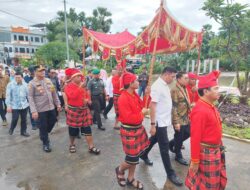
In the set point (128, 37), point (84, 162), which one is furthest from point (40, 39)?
point (84, 162)

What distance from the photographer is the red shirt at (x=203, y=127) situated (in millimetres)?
2367

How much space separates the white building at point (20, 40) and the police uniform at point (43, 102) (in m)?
50.5

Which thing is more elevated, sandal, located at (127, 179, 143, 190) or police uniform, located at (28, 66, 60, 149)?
police uniform, located at (28, 66, 60, 149)

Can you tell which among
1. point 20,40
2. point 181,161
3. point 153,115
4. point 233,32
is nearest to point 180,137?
point 181,161

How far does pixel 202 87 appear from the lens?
2.48 metres

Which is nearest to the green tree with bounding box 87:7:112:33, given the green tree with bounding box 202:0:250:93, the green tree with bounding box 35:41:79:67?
the green tree with bounding box 35:41:79:67

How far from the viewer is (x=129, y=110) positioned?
322 cm

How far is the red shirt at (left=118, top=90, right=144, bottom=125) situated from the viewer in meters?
3.21

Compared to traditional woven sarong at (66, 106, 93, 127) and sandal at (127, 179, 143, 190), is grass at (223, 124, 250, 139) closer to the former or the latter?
sandal at (127, 179, 143, 190)

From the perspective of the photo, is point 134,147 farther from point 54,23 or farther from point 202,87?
point 54,23

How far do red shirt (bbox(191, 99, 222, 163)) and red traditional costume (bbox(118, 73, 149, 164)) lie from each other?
100 centimetres

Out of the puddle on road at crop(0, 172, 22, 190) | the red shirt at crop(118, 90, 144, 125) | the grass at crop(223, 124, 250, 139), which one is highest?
the red shirt at crop(118, 90, 144, 125)

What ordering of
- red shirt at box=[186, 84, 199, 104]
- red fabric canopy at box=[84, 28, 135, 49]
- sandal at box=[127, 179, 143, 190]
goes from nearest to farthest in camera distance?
A: sandal at box=[127, 179, 143, 190] → red shirt at box=[186, 84, 199, 104] → red fabric canopy at box=[84, 28, 135, 49]

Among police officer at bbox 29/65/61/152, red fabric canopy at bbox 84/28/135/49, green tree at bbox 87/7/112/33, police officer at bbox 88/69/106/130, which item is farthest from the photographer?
green tree at bbox 87/7/112/33
